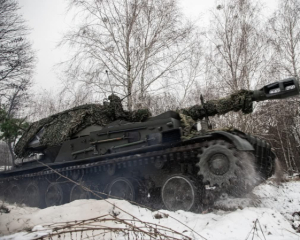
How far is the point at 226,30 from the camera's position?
624 inches

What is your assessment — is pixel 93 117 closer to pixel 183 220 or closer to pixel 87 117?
pixel 87 117

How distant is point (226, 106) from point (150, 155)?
242 cm

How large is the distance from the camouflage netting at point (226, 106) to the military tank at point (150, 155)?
24 mm

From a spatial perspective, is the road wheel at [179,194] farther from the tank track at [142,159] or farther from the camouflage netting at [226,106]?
the camouflage netting at [226,106]

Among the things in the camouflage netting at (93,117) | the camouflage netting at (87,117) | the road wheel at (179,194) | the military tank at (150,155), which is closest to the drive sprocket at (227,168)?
the military tank at (150,155)

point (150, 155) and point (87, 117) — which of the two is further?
point (87, 117)

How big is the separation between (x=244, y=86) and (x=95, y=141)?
9.67m

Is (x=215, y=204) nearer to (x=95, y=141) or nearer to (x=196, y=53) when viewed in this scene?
(x=95, y=141)

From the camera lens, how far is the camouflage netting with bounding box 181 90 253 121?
283 inches

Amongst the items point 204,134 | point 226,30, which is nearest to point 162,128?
point 204,134

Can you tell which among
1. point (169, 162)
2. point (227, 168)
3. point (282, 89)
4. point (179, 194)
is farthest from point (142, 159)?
point (282, 89)

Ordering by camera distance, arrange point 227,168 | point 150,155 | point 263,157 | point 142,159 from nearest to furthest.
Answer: point 227,168 < point 150,155 < point 142,159 < point 263,157

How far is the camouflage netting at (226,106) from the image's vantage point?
720 centimetres

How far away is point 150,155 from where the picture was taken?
6.80m
